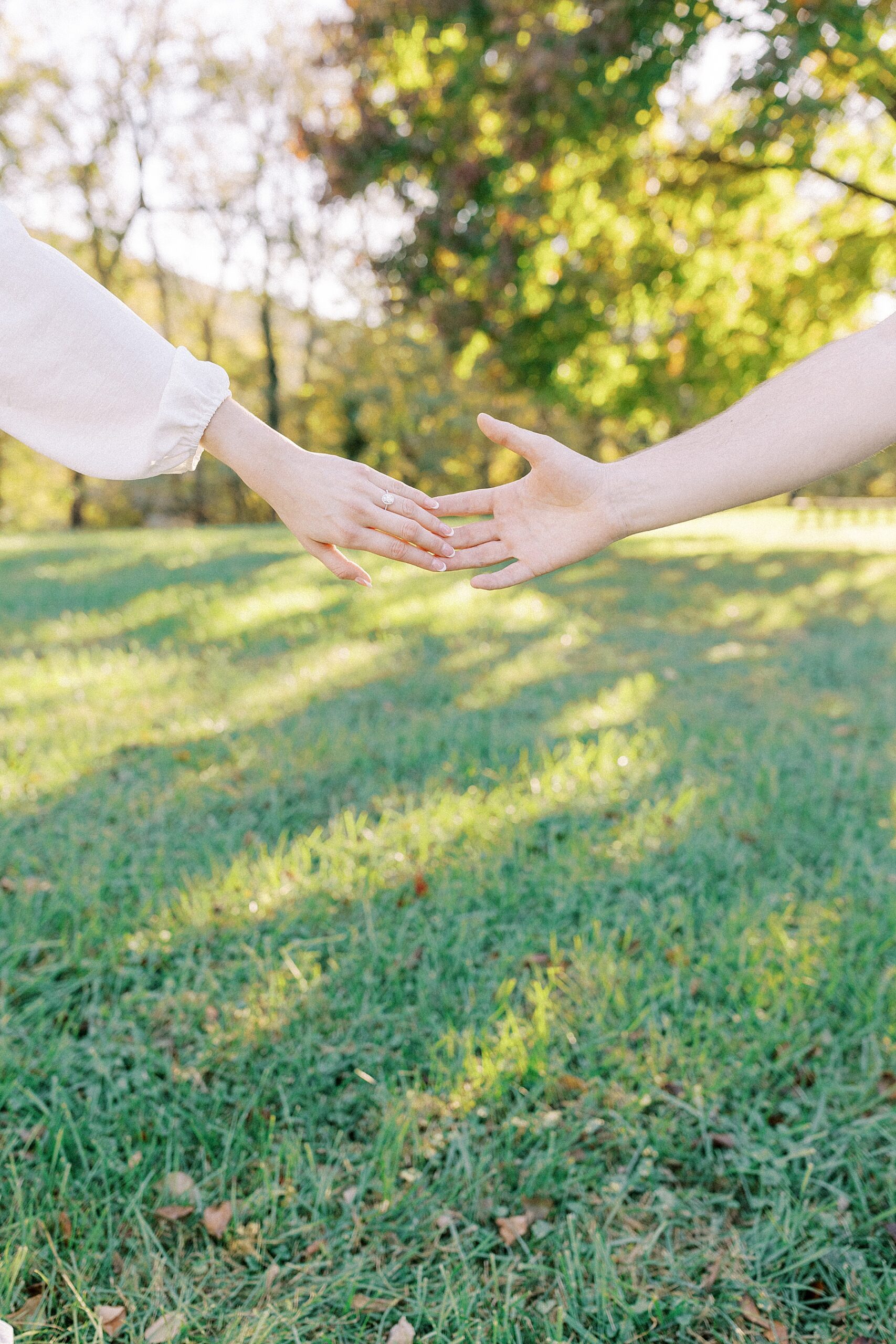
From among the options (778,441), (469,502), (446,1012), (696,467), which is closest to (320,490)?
(469,502)

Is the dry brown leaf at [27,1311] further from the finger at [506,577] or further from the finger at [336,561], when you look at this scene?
the finger at [506,577]

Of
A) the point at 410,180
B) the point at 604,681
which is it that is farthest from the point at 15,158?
the point at 604,681

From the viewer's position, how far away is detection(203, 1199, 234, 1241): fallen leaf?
176 cm

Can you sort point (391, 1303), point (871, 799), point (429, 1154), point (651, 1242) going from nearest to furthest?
point (391, 1303) → point (651, 1242) → point (429, 1154) → point (871, 799)

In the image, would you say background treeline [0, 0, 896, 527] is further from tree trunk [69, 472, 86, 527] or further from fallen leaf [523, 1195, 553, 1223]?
tree trunk [69, 472, 86, 527]

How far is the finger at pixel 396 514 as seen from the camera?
1834 millimetres

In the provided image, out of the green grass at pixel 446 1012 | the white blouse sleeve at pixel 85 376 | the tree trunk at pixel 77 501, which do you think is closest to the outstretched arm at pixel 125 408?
the white blouse sleeve at pixel 85 376

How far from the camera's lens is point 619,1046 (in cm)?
222

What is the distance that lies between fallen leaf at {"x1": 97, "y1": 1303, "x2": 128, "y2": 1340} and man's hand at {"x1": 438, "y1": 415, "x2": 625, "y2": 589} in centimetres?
160

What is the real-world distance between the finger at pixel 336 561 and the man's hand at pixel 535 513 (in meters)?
0.24

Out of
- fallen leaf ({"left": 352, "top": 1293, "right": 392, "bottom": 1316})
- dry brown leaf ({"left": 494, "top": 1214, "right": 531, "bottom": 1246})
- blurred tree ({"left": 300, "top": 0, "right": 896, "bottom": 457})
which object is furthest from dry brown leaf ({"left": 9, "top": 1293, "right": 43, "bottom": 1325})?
blurred tree ({"left": 300, "top": 0, "right": 896, "bottom": 457})

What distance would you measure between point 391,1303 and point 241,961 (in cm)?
107

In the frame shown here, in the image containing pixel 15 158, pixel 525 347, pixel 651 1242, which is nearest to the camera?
pixel 651 1242

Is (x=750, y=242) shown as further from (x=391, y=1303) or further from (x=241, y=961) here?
(x=391, y=1303)
